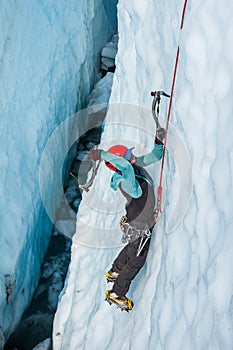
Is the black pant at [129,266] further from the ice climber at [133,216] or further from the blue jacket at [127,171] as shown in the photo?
the blue jacket at [127,171]

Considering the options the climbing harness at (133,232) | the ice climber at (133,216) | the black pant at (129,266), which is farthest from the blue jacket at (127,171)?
the black pant at (129,266)

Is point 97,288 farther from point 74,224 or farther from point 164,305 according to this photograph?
point 74,224

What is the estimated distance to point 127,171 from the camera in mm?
2232

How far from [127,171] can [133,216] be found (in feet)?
1.45

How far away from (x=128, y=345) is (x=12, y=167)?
2282 mm

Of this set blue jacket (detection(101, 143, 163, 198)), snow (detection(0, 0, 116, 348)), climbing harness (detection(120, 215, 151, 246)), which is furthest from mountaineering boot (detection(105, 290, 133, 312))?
snow (detection(0, 0, 116, 348))

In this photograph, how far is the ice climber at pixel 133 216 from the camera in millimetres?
2375

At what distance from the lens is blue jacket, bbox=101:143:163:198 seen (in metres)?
2.21

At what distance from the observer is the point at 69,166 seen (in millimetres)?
6516

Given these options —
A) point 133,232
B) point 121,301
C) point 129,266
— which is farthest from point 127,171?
point 121,301

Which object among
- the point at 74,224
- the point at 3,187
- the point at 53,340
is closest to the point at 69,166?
the point at 74,224

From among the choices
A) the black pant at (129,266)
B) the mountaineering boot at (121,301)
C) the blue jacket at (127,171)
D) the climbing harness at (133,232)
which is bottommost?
the mountaineering boot at (121,301)

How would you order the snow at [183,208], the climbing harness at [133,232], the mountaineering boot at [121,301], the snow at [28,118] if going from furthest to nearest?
the snow at [28,118], the mountaineering boot at [121,301], the climbing harness at [133,232], the snow at [183,208]

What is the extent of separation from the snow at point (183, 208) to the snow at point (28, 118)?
85cm
